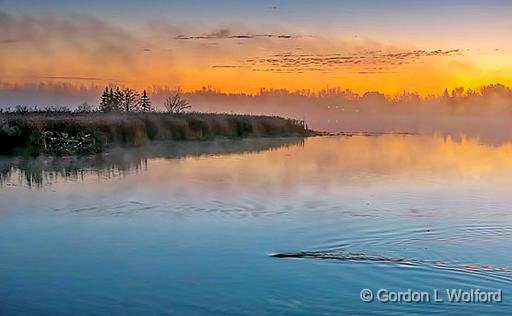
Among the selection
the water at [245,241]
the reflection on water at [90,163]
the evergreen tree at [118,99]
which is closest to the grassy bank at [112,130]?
the reflection on water at [90,163]

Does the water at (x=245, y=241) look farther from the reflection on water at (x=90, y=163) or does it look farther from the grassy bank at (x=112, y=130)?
the grassy bank at (x=112, y=130)

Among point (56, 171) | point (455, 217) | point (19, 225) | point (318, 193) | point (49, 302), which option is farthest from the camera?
point (56, 171)

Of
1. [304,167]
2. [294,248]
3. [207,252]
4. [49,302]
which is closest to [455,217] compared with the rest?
[294,248]

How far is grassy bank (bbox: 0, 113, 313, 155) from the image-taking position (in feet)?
65.0

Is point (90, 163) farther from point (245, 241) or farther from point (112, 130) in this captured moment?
point (245, 241)

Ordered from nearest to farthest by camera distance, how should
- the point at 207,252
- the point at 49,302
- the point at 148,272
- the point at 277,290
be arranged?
1. the point at 49,302
2. the point at 277,290
3. the point at 148,272
4. the point at 207,252

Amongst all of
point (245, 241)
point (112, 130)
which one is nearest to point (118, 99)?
point (112, 130)

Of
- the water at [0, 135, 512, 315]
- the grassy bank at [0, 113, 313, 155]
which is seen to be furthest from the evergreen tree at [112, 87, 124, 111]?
the water at [0, 135, 512, 315]

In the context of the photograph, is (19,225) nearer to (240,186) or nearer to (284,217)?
(284,217)

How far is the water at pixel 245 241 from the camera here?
5.74m

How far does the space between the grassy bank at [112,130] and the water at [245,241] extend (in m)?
4.43

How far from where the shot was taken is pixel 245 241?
313 inches

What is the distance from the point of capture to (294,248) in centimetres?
763

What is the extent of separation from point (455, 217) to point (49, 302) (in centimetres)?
625
